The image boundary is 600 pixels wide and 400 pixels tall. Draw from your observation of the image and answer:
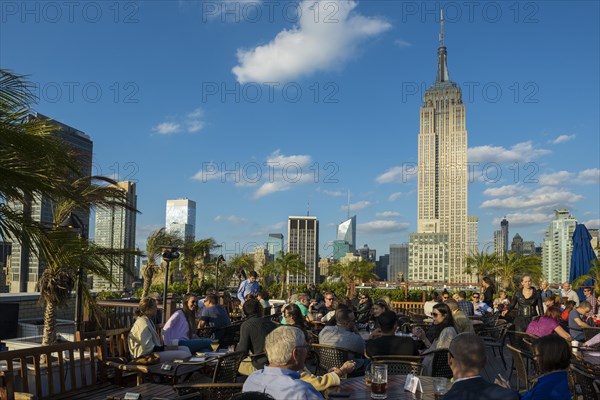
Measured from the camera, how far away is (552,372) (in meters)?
3.27

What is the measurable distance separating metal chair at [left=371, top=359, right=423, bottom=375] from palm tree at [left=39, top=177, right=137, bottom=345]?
334cm

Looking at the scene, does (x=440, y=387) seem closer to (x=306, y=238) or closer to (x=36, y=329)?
(x=36, y=329)

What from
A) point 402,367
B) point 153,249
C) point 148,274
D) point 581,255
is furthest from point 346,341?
point 153,249

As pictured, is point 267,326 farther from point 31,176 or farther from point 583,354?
point 583,354

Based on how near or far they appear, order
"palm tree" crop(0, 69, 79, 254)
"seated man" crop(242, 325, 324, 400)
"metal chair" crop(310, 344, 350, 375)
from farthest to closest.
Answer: "metal chair" crop(310, 344, 350, 375)
"palm tree" crop(0, 69, 79, 254)
"seated man" crop(242, 325, 324, 400)

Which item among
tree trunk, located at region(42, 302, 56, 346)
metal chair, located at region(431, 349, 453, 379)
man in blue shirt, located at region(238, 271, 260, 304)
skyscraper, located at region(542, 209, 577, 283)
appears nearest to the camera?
metal chair, located at region(431, 349, 453, 379)

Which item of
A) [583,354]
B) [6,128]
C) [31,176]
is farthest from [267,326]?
[583,354]

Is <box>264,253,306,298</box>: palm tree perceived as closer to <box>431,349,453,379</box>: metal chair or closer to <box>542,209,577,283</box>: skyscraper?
<box>431,349,453,379</box>: metal chair

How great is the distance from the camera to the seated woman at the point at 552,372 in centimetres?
321

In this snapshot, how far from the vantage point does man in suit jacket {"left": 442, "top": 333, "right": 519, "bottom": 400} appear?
274 cm

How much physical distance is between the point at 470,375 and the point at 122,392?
2.80 meters

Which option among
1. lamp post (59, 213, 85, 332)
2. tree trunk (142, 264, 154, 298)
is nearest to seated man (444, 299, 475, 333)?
lamp post (59, 213, 85, 332)

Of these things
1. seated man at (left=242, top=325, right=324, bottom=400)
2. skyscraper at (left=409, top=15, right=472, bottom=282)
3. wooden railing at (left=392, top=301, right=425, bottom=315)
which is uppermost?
skyscraper at (left=409, top=15, right=472, bottom=282)

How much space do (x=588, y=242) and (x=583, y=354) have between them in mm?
12503
